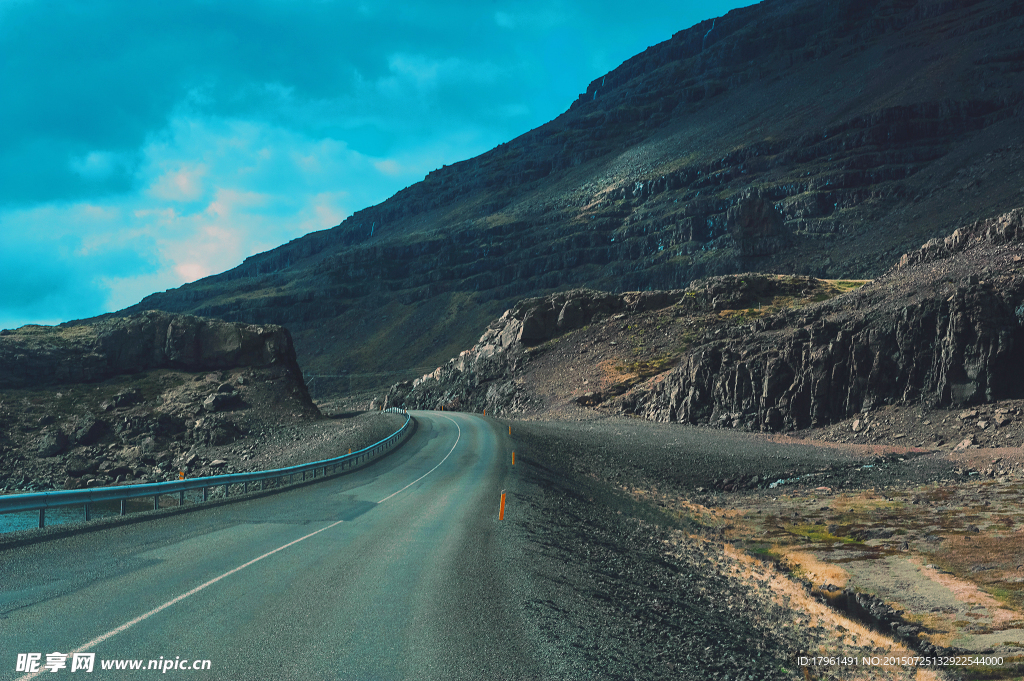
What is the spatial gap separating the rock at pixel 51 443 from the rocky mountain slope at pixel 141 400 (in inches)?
2.6

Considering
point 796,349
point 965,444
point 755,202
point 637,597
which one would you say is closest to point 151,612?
point 637,597

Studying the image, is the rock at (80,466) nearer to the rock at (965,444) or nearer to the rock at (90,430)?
the rock at (90,430)

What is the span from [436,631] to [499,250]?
170527mm

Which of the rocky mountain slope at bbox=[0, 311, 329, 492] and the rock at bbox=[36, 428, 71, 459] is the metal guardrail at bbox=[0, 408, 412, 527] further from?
the rock at bbox=[36, 428, 71, 459]

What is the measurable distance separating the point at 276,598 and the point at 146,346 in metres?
48.4

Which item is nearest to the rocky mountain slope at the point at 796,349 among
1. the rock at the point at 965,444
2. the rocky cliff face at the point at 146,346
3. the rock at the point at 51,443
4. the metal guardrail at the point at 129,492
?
the rock at the point at 965,444

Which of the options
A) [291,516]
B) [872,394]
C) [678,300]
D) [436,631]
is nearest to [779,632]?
[436,631]

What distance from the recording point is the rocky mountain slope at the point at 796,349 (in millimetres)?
30234

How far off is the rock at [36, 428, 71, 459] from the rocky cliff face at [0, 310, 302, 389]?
8.40 meters

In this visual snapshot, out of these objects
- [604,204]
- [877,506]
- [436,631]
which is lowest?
[877,506]

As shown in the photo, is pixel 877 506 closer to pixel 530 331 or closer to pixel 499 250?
pixel 530 331

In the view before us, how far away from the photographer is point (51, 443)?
36156 millimetres

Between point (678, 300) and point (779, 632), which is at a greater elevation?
point (678, 300)

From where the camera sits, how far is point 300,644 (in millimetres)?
6246
